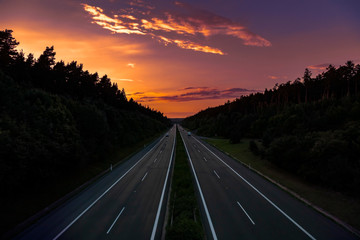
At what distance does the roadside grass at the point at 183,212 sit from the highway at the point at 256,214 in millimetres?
920

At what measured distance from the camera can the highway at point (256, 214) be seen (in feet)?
39.3

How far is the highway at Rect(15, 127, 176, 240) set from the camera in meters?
12.2

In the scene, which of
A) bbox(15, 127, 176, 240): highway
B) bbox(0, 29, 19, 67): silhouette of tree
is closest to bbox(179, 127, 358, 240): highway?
bbox(15, 127, 176, 240): highway

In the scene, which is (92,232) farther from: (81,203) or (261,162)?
(261,162)

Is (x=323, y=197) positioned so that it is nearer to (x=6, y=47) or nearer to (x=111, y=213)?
(x=111, y=213)

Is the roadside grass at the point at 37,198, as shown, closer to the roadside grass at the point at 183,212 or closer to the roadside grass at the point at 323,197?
the roadside grass at the point at 183,212

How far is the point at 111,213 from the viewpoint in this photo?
14719 mm

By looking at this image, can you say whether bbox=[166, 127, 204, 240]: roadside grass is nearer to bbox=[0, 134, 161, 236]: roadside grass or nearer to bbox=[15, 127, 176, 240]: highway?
bbox=[15, 127, 176, 240]: highway

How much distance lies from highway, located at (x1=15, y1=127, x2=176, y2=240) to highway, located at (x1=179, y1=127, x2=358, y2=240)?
3.81m

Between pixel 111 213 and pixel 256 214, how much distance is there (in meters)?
10.6

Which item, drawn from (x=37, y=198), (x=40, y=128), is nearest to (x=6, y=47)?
(x=40, y=128)

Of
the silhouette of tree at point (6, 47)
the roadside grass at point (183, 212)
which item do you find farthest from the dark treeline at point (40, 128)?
the roadside grass at point (183, 212)

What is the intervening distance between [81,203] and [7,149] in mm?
6897

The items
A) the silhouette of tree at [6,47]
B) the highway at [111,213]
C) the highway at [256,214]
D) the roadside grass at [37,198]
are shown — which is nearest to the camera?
the highway at [256,214]
